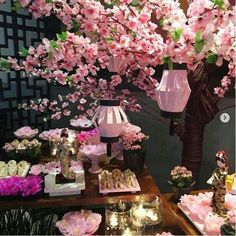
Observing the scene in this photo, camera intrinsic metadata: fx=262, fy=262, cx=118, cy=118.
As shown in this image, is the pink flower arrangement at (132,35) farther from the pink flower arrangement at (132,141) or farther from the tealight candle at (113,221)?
the tealight candle at (113,221)

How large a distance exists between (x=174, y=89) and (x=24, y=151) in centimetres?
114

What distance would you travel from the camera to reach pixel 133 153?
1.58 m

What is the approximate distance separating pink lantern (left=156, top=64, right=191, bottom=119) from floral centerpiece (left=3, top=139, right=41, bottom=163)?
3.35 feet

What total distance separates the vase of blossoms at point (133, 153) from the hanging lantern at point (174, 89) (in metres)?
0.48

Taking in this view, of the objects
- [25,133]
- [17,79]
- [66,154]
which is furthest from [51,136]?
[17,79]

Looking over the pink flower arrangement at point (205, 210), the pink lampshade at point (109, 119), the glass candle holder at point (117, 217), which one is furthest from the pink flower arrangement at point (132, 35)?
the glass candle holder at point (117, 217)

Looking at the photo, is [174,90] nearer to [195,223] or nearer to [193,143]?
[195,223]

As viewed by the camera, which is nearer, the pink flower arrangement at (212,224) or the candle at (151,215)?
the pink flower arrangement at (212,224)

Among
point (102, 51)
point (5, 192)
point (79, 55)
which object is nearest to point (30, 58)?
point (79, 55)

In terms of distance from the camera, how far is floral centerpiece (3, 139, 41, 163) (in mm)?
1763

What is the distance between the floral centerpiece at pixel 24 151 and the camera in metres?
1.76

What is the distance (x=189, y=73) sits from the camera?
1.51 meters

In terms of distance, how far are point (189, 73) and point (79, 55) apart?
Result: 64 centimetres

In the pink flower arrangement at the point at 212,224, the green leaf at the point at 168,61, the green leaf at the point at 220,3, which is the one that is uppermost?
the green leaf at the point at 220,3
